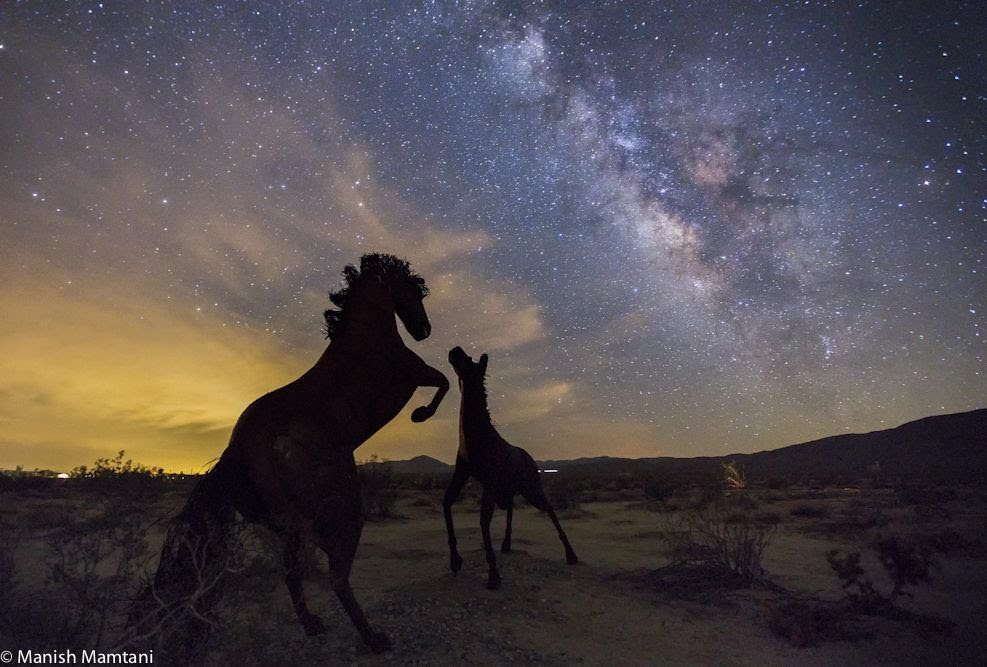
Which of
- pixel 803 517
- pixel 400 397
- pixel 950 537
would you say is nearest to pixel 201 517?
pixel 400 397

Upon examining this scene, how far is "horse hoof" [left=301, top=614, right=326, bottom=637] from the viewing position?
14.9 feet

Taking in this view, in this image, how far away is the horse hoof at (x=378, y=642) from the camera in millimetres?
4285

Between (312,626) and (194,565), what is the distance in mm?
1725

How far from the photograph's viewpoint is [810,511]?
1577 cm

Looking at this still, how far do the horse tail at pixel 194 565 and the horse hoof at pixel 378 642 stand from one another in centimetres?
128

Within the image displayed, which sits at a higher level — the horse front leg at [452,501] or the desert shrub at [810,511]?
the horse front leg at [452,501]

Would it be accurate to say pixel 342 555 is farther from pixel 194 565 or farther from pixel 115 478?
pixel 115 478

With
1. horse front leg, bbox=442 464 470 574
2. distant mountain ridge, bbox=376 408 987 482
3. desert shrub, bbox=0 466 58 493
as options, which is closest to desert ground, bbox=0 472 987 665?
horse front leg, bbox=442 464 470 574

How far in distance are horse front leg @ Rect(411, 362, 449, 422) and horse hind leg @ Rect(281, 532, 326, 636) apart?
1425 millimetres

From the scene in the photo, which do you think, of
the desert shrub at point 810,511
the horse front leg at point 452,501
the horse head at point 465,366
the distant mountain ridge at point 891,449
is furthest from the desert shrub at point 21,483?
the distant mountain ridge at point 891,449

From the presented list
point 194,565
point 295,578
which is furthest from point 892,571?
point 194,565

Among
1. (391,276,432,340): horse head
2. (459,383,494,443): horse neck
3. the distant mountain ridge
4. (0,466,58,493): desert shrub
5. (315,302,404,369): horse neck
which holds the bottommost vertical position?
the distant mountain ridge

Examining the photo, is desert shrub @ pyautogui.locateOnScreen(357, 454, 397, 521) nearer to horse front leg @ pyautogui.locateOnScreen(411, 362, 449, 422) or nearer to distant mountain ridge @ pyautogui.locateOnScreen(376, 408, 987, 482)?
horse front leg @ pyautogui.locateOnScreen(411, 362, 449, 422)

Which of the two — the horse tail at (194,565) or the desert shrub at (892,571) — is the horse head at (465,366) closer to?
the horse tail at (194,565)
